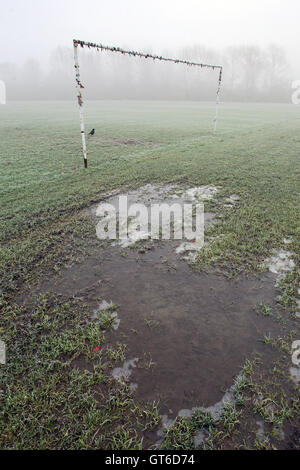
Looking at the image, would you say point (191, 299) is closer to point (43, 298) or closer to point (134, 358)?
point (134, 358)

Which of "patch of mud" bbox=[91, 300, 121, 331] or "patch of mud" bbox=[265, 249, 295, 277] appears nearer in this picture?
"patch of mud" bbox=[91, 300, 121, 331]

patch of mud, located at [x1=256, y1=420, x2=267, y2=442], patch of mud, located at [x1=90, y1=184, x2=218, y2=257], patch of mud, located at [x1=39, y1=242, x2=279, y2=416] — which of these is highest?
patch of mud, located at [x1=90, y1=184, x2=218, y2=257]

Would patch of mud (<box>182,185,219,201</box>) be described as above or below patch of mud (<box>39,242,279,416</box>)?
A: above

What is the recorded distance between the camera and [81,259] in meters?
3.88

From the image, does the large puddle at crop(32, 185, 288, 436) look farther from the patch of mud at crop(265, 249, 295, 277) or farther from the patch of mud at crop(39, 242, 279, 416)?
the patch of mud at crop(265, 249, 295, 277)

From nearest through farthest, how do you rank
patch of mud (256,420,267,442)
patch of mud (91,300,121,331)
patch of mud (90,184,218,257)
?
1. patch of mud (256,420,267,442)
2. patch of mud (91,300,121,331)
3. patch of mud (90,184,218,257)

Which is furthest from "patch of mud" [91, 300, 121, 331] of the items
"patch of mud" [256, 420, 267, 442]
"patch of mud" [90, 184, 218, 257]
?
"patch of mud" [256, 420, 267, 442]

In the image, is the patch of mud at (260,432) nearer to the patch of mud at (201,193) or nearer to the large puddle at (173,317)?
the large puddle at (173,317)

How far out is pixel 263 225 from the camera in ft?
15.1

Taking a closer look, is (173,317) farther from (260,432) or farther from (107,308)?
(260,432)

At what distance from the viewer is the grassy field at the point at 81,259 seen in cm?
192

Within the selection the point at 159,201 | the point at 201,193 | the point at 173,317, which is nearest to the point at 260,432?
the point at 173,317

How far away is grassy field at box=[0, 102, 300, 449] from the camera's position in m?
1.92
